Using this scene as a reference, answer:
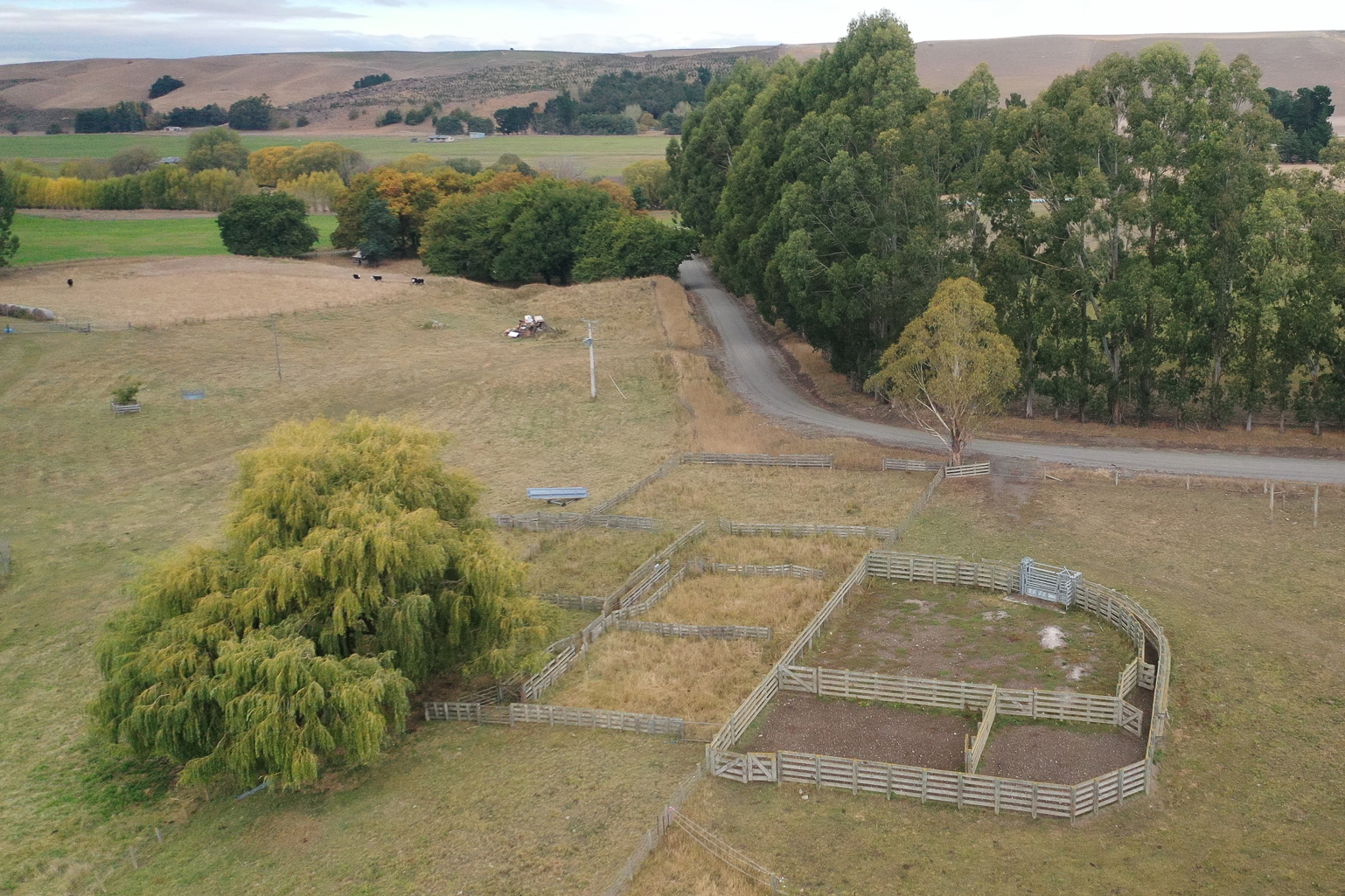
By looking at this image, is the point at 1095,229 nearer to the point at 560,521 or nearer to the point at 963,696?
the point at 560,521

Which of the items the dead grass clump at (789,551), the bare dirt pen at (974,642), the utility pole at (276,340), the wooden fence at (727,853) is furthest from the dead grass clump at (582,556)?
the utility pole at (276,340)

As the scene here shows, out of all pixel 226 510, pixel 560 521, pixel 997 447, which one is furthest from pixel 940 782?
pixel 226 510

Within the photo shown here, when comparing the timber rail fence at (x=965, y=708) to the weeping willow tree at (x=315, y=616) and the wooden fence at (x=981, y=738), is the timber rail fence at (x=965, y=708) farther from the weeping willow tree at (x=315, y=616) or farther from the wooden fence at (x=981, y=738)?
the weeping willow tree at (x=315, y=616)

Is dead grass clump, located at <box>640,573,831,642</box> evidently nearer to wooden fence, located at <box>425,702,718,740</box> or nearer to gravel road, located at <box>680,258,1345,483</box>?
wooden fence, located at <box>425,702,718,740</box>

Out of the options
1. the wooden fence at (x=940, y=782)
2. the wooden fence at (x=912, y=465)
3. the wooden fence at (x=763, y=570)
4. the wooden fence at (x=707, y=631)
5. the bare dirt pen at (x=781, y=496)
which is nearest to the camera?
the wooden fence at (x=940, y=782)

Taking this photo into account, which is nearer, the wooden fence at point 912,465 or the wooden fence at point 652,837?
the wooden fence at point 652,837

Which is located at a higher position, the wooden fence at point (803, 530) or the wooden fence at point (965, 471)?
the wooden fence at point (965, 471)

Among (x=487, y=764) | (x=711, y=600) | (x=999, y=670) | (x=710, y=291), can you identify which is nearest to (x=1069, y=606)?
(x=999, y=670)

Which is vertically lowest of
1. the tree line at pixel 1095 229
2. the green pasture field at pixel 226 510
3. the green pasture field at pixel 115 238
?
the green pasture field at pixel 226 510
